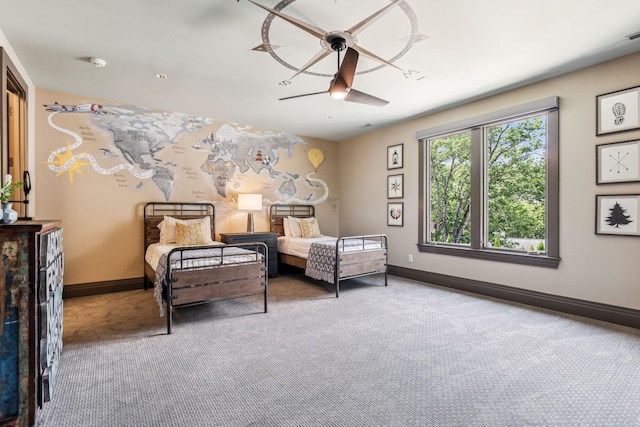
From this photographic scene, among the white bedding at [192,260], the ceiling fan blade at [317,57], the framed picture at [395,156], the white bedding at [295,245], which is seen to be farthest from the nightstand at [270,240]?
the ceiling fan blade at [317,57]

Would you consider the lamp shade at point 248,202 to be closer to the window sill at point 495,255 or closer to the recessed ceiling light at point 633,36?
the window sill at point 495,255

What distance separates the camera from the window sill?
365 centimetres

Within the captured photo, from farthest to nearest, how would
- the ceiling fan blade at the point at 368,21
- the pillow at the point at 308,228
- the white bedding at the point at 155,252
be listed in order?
the pillow at the point at 308,228 → the white bedding at the point at 155,252 → the ceiling fan blade at the point at 368,21

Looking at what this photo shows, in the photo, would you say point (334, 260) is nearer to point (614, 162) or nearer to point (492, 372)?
point (492, 372)

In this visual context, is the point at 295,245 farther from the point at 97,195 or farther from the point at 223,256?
the point at 97,195

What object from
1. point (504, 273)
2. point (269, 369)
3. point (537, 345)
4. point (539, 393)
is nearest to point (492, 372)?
point (539, 393)

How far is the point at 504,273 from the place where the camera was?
404 centimetres

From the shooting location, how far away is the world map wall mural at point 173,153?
167 inches

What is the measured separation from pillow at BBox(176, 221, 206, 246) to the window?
3.45 m

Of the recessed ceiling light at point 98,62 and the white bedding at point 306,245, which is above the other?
the recessed ceiling light at point 98,62

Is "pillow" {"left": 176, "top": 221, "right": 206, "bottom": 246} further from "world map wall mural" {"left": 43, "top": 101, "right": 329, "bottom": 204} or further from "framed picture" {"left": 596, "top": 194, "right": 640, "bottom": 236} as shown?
"framed picture" {"left": 596, "top": 194, "right": 640, "bottom": 236}

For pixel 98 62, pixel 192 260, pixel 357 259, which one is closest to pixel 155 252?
pixel 192 260

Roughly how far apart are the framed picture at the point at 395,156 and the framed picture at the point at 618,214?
9.08 ft

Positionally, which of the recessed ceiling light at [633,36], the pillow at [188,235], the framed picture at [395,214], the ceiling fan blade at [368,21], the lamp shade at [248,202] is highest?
the recessed ceiling light at [633,36]
